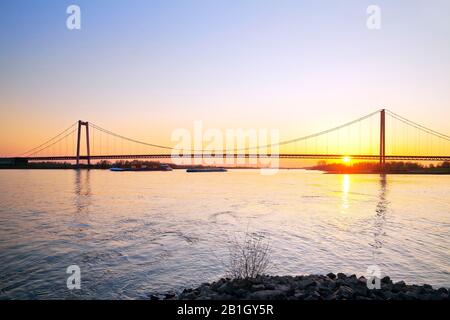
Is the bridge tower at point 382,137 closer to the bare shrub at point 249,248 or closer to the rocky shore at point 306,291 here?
the bare shrub at point 249,248

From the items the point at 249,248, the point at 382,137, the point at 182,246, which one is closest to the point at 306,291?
the point at 249,248

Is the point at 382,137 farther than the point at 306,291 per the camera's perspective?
Yes

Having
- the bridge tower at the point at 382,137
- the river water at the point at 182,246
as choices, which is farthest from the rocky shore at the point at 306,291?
the bridge tower at the point at 382,137

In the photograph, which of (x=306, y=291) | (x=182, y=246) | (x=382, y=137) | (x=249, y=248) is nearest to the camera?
(x=306, y=291)

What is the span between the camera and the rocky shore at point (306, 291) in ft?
17.6

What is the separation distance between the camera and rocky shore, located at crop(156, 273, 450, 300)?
5.35m

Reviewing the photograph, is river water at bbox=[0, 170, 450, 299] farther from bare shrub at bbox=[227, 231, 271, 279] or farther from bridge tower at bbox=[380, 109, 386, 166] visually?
bridge tower at bbox=[380, 109, 386, 166]

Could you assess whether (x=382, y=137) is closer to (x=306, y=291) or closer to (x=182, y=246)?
(x=182, y=246)

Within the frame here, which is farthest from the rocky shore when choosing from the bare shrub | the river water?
the bare shrub

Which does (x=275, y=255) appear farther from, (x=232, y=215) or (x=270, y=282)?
(x=232, y=215)

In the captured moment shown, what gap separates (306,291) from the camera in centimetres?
559
